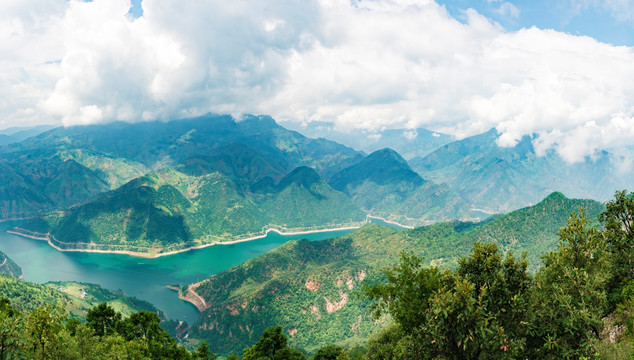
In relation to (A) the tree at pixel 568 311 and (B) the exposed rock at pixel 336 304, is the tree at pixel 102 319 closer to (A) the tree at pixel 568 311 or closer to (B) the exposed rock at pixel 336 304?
(A) the tree at pixel 568 311

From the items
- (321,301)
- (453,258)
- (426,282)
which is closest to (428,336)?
(426,282)

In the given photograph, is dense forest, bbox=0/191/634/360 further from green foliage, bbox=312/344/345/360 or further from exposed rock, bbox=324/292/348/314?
exposed rock, bbox=324/292/348/314

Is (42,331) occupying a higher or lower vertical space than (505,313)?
higher

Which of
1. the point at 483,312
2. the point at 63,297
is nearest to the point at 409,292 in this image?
the point at 483,312

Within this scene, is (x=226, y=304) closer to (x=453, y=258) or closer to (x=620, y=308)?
(x=453, y=258)

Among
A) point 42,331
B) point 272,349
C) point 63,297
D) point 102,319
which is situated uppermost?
point 42,331

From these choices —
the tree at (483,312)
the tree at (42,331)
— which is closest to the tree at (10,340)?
the tree at (42,331)

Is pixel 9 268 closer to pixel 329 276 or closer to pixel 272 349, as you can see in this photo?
pixel 329 276

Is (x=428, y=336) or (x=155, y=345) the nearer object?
(x=428, y=336)
